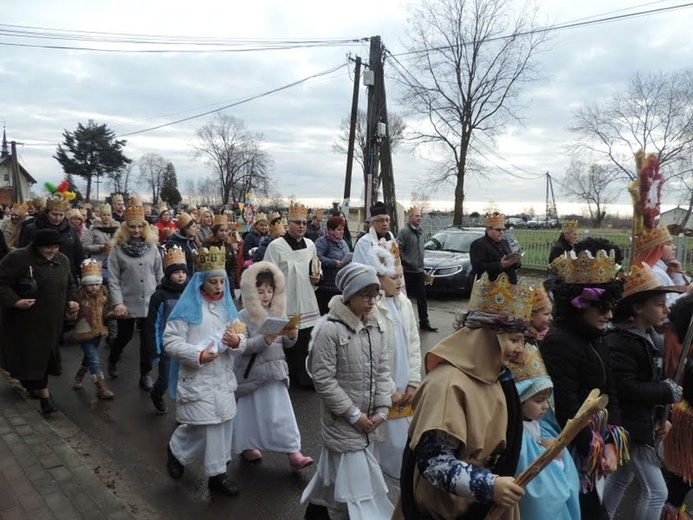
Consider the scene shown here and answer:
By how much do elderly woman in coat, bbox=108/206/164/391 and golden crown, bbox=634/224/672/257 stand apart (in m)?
5.44

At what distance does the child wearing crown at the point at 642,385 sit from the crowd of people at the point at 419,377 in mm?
11

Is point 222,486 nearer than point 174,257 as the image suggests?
Yes

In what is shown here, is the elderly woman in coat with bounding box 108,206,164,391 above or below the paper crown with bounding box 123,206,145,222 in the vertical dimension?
below

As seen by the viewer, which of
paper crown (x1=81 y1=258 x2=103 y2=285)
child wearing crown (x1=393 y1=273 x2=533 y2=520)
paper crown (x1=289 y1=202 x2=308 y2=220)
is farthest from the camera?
paper crown (x1=289 y1=202 x2=308 y2=220)

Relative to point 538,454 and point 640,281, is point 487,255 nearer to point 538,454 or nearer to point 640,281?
point 640,281

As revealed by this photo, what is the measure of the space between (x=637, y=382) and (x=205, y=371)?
2957mm

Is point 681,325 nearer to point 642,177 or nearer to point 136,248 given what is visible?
point 642,177

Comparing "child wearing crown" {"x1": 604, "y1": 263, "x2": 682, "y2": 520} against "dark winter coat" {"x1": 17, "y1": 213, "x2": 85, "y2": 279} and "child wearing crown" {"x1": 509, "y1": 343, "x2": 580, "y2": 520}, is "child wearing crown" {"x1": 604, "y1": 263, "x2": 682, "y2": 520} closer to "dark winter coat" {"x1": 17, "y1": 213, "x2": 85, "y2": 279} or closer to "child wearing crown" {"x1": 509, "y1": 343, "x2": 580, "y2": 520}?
"child wearing crown" {"x1": 509, "y1": 343, "x2": 580, "y2": 520}

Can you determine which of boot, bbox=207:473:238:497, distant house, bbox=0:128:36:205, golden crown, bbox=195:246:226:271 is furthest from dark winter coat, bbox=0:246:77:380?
distant house, bbox=0:128:36:205

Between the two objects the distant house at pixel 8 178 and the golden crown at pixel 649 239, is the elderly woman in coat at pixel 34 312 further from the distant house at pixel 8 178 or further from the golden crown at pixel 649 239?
the distant house at pixel 8 178

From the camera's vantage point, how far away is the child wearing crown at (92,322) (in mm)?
6000

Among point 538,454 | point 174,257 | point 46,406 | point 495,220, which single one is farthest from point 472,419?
point 495,220

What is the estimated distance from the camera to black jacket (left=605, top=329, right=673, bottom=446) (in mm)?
3100

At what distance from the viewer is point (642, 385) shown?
3111 mm
